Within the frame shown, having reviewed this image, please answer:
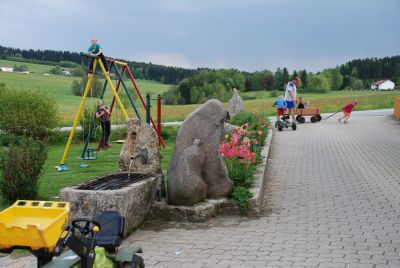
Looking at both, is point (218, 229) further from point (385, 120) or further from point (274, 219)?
point (385, 120)

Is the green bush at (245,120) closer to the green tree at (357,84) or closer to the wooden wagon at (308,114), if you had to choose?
the wooden wagon at (308,114)

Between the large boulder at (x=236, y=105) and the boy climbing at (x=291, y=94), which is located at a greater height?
the boy climbing at (x=291, y=94)

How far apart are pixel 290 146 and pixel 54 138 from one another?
11.8 meters

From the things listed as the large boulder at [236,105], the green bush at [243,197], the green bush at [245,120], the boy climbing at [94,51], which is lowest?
the green bush at [243,197]

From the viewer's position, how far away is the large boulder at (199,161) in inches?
335

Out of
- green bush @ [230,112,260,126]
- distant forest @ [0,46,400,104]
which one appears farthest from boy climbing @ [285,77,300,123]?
distant forest @ [0,46,400,104]

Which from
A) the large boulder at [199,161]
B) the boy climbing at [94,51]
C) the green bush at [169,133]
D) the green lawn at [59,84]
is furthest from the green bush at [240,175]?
the green lawn at [59,84]

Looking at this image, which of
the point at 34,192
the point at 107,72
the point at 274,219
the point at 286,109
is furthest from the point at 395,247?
the point at 286,109

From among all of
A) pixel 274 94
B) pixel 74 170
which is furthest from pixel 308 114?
pixel 274 94

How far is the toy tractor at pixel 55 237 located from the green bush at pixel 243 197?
392cm

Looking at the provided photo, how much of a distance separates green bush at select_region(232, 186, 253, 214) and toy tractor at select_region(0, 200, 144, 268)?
3916 mm

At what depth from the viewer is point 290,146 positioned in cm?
1781

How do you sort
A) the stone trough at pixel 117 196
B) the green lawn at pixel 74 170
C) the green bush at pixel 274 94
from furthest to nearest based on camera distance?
the green bush at pixel 274 94 < the green lawn at pixel 74 170 < the stone trough at pixel 117 196

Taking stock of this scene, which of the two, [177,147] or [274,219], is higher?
[177,147]
